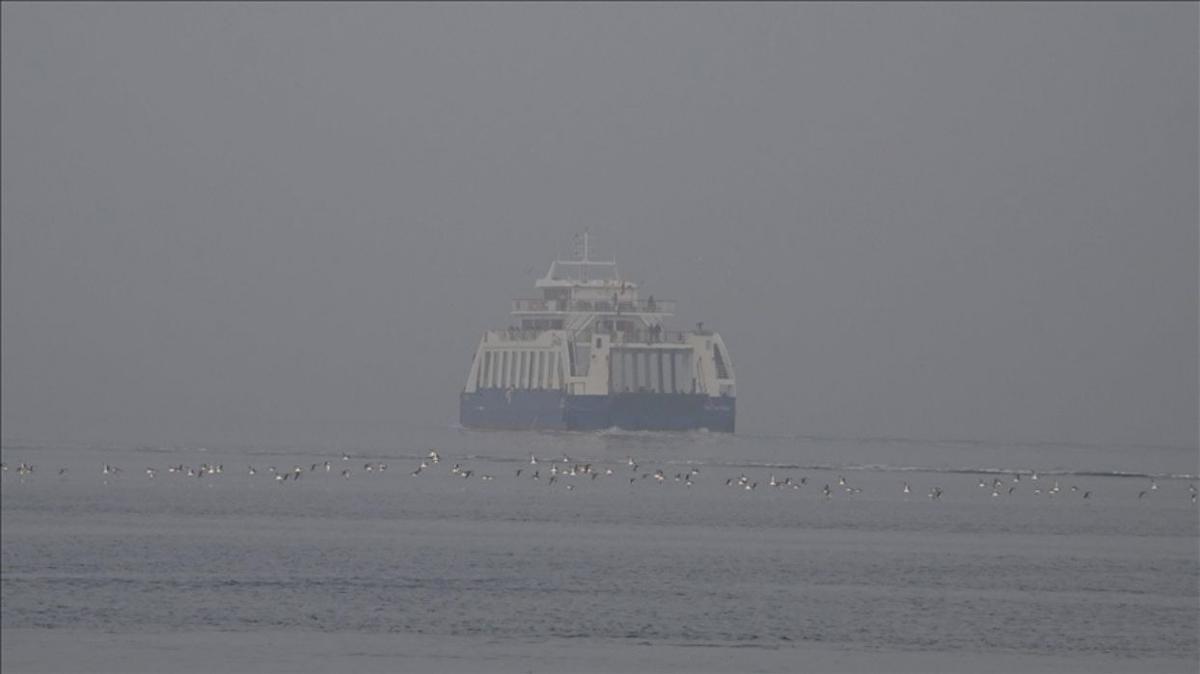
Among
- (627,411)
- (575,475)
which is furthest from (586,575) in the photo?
(627,411)

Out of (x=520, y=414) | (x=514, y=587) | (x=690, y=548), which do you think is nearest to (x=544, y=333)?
(x=520, y=414)

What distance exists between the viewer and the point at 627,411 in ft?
434

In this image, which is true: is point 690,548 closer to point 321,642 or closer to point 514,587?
point 514,587

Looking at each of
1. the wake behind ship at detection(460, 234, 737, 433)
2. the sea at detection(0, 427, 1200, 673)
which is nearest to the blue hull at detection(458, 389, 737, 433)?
the wake behind ship at detection(460, 234, 737, 433)

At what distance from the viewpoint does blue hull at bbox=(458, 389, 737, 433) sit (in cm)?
13250

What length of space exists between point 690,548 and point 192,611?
16800mm

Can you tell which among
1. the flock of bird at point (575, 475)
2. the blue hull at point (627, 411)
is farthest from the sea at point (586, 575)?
the blue hull at point (627, 411)

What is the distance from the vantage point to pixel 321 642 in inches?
1215

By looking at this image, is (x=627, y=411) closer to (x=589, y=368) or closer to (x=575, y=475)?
(x=589, y=368)

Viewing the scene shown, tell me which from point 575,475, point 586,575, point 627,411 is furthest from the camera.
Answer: point 627,411

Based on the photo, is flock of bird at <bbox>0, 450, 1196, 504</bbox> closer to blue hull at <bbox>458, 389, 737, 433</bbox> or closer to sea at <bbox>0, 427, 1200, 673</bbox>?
sea at <bbox>0, 427, 1200, 673</bbox>

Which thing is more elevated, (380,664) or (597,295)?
(597,295)

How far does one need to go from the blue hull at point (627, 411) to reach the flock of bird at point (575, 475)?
119 feet

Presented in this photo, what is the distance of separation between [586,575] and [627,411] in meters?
91.6
